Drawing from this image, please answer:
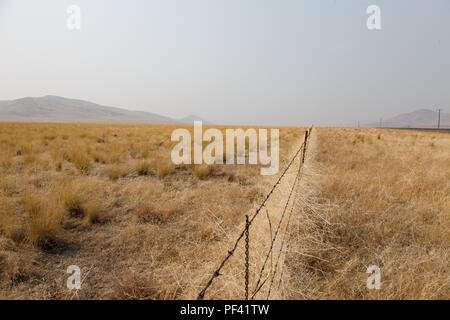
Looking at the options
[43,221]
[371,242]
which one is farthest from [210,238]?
[43,221]

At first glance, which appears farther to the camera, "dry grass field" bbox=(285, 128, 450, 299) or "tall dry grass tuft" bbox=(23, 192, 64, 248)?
"tall dry grass tuft" bbox=(23, 192, 64, 248)

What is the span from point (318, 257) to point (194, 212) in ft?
7.01

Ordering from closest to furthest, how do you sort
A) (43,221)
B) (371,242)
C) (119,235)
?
(371,242) < (43,221) < (119,235)

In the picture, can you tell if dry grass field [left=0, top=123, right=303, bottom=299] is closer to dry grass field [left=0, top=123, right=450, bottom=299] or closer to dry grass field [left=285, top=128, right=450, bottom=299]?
dry grass field [left=0, top=123, right=450, bottom=299]

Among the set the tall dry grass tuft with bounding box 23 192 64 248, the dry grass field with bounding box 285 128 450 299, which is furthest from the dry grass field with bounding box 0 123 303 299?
the dry grass field with bounding box 285 128 450 299

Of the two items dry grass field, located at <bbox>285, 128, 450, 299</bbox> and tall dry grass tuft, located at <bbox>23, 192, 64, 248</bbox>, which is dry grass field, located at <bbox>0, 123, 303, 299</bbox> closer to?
tall dry grass tuft, located at <bbox>23, 192, 64, 248</bbox>

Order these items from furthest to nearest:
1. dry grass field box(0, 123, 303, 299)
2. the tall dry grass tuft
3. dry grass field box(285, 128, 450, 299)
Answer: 1. the tall dry grass tuft
2. dry grass field box(0, 123, 303, 299)
3. dry grass field box(285, 128, 450, 299)

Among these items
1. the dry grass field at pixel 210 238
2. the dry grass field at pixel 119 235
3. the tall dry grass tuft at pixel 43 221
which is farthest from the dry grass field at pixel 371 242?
the tall dry grass tuft at pixel 43 221

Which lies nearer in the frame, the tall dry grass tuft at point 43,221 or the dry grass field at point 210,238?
the dry grass field at point 210,238

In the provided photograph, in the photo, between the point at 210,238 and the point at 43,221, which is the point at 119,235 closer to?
the point at 43,221

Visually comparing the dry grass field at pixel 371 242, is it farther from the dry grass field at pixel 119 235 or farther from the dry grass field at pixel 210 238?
the dry grass field at pixel 119 235

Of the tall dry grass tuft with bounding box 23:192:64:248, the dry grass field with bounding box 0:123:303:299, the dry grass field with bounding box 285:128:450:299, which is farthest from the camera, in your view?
the tall dry grass tuft with bounding box 23:192:64:248
